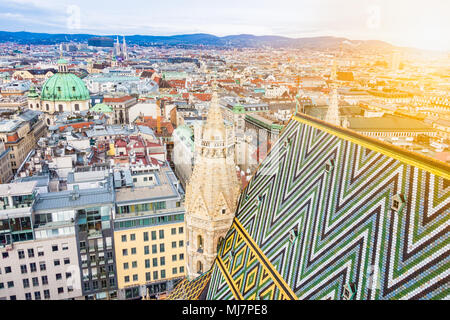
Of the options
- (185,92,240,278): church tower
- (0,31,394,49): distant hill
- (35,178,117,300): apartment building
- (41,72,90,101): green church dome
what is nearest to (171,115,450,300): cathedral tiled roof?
(185,92,240,278): church tower

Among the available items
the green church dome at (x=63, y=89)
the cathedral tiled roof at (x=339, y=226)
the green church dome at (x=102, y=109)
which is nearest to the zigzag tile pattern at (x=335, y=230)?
the cathedral tiled roof at (x=339, y=226)

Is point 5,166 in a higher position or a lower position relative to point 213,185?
lower

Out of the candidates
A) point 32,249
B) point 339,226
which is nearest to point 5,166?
point 32,249

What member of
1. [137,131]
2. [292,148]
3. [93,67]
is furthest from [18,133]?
[93,67]

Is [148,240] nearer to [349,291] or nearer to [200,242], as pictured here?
[200,242]

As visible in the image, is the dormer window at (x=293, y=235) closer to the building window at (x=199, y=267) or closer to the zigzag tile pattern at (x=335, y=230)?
the zigzag tile pattern at (x=335, y=230)
